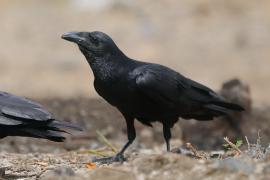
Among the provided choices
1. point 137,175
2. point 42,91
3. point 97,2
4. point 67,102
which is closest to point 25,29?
point 97,2

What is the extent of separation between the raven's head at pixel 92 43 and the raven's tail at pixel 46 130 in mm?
919

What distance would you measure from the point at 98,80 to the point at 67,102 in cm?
528

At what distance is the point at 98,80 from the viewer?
798cm

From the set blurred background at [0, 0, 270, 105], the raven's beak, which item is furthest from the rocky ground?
blurred background at [0, 0, 270, 105]

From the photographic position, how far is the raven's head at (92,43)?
814 cm

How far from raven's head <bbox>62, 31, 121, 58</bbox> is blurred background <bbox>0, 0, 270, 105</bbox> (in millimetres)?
8109

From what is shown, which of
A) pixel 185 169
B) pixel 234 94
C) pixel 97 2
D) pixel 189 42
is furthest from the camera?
pixel 97 2

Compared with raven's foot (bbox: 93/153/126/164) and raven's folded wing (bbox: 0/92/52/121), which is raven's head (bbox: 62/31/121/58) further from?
raven's foot (bbox: 93/153/126/164)

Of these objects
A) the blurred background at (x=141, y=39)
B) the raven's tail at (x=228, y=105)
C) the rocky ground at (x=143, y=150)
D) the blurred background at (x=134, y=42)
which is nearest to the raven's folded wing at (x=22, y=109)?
the rocky ground at (x=143, y=150)

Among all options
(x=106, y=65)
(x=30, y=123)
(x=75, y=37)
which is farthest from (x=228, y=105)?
(x=30, y=123)

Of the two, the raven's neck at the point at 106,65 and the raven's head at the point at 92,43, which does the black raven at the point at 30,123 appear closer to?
the raven's neck at the point at 106,65

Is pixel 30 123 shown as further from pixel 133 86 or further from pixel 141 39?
pixel 141 39

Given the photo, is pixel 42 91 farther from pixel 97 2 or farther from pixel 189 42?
pixel 97 2

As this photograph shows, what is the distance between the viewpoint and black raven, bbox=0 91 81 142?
7461 millimetres
